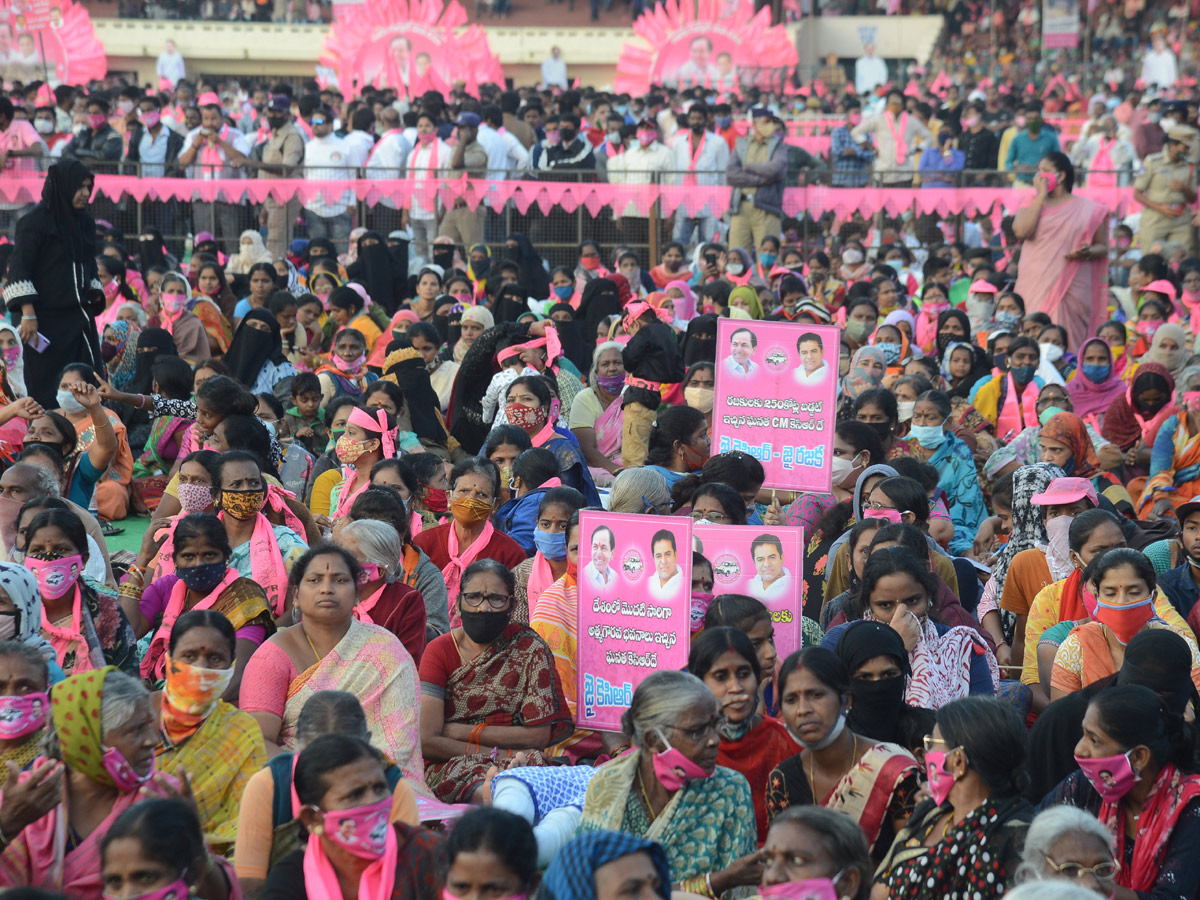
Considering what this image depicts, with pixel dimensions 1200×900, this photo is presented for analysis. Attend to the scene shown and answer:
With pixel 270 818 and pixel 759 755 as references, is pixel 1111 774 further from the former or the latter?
pixel 270 818

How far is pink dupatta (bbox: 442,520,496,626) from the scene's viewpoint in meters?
6.08

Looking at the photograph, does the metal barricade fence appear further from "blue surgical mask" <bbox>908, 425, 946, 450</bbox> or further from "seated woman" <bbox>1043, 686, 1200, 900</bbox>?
"seated woman" <bbox>1043, 686, 1200, 900</bbox>

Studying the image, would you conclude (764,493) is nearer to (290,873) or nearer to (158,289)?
(290,873)

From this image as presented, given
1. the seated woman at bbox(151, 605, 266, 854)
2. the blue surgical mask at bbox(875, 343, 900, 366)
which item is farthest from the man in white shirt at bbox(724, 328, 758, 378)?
the blue surgical mask at bbox(875, 343, 900, 366)

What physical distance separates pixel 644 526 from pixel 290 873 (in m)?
1.79

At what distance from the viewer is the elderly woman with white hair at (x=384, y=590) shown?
16.9ft

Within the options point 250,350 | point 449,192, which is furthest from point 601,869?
point 449,192

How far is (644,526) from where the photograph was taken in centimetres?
488

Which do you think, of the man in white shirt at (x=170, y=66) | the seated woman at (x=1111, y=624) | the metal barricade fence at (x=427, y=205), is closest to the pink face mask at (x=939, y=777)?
the seated woman at (x=1111, y=624)

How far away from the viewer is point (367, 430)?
719cm

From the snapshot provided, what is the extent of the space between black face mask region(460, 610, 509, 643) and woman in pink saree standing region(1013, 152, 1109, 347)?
889 centimetres

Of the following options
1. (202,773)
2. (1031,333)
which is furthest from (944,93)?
(202,773)

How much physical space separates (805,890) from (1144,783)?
107cm

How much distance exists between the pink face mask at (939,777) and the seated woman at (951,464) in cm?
401
